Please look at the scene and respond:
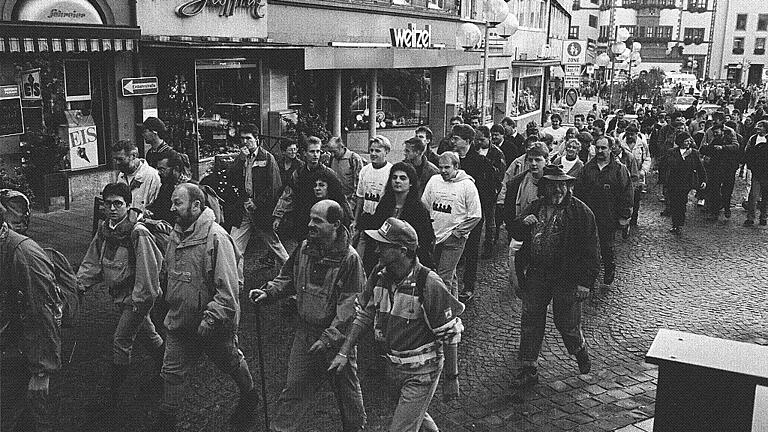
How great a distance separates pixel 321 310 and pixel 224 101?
13326 millimetres

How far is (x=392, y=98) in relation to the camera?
25.7 metres

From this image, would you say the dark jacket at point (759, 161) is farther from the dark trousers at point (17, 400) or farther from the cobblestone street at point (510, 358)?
the dark trousers at point (17, 400)

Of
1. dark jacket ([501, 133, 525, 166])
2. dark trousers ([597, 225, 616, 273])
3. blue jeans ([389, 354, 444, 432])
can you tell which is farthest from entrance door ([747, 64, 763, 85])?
blue jeans ([389, 354, 444, 432])

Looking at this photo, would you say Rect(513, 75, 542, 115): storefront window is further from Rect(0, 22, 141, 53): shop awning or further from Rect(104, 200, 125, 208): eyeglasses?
Rect(104, 200, 125, 208): eyeglasses

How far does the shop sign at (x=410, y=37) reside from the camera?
2425 cm

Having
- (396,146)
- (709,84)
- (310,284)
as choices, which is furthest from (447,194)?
(709,84)

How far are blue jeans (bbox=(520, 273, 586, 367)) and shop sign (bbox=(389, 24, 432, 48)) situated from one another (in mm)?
17621

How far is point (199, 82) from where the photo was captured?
17.4 meters

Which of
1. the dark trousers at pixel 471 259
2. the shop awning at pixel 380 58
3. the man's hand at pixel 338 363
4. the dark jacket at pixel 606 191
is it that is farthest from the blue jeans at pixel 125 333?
the shop awning at pixel 380 58

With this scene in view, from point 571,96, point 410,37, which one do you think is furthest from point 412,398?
point 571,96

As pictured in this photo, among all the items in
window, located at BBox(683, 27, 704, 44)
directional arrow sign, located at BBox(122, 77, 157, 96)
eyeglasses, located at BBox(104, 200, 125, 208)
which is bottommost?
eyeglasses, located at BBox(104, 200, 125, 208)

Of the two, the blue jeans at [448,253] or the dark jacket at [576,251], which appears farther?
the blue jeans at [448,253]

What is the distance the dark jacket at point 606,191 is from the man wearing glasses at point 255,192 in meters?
3.95

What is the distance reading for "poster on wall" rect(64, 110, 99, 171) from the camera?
14570 millimetres
